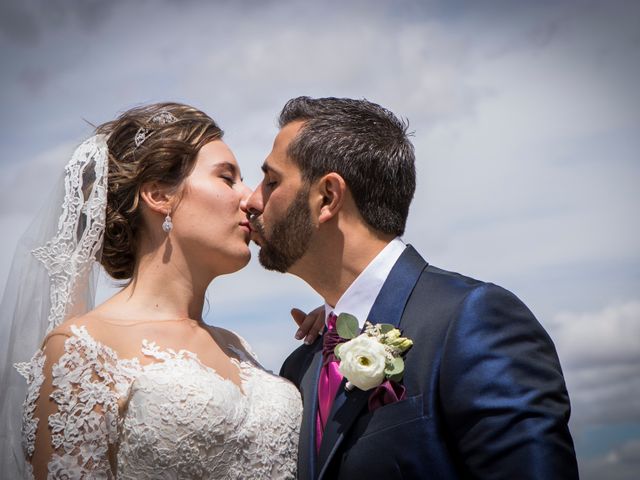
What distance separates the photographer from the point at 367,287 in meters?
5.34

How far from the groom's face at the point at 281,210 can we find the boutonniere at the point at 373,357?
109 cm

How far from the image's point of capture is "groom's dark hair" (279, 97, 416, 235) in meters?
5.62

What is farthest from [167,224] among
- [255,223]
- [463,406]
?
[463,406]

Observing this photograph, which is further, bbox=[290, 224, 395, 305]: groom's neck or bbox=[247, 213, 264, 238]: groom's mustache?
bbox=[247, 213, 264, 238]: groom's mustache

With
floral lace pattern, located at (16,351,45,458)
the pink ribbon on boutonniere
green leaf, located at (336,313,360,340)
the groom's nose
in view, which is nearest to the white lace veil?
floral lace pattern, located at (16,351,45,458)

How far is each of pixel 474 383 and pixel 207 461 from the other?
184 centimetres

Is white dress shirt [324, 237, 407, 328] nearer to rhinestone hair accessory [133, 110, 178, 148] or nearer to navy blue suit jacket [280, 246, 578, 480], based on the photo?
navy blue suit jacket [280, 246, 578, 480]

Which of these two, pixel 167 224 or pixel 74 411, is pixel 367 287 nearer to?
pixel 167 224

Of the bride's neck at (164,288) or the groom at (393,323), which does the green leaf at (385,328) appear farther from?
the bride's neck at (164,288)

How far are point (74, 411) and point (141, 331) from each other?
0.73 meters

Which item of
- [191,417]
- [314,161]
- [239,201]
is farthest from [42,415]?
[314,161]

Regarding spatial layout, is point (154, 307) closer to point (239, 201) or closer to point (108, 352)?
point (108, 352)

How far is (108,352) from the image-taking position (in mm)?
5062

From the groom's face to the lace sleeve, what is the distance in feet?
4.99
